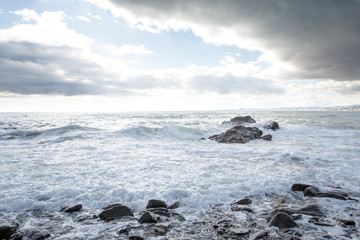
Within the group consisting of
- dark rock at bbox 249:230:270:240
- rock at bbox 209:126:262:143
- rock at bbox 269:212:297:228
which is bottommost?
rock at bbox 209:126:262:143

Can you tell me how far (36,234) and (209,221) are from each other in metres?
2.88

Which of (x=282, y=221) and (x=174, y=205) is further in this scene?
(x=174, y=205)

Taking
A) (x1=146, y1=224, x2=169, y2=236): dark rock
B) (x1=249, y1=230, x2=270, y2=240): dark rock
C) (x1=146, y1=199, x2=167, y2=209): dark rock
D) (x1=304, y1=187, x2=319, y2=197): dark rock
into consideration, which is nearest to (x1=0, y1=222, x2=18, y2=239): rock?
(x1=146, y1=224, x2=169, y2=236): dark rock

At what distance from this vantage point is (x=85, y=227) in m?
3.68

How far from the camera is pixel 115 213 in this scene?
4098mm

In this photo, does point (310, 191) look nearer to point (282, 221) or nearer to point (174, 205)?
point (282, 221)

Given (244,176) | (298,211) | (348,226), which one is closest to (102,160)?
(244,176)

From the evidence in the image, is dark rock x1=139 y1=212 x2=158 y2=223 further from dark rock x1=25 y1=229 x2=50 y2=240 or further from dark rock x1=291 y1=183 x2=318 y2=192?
dark rock x1=291 y1=183 x2=318 y2=192

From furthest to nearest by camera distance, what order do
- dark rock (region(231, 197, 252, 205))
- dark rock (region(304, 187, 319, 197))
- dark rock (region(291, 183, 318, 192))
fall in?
dark rock (region(291, 183, 318, 192)) → dark rock (region(304, 187, 319, 197)) → dark rock (region(231, 197, 252, 205))

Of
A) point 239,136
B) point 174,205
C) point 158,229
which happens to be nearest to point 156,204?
point 174,205

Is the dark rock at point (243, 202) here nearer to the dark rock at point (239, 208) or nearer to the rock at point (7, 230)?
the dark rock at point (239, 208)

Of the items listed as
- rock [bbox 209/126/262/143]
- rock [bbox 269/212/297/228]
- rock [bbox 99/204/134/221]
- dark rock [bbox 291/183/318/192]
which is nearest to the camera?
rock [bbox 269/212/297/228]

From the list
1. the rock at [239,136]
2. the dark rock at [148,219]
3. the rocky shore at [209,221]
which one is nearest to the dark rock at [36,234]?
the rocky shore at [209,221]

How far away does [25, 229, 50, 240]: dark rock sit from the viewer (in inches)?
129
